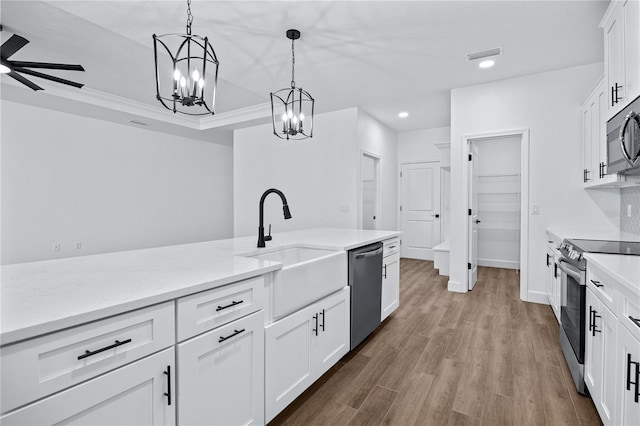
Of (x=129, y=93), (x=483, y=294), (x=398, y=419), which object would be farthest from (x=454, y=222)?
(x=129, y=93)

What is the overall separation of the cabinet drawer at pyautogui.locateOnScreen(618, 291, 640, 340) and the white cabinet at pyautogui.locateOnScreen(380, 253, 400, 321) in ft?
5.73

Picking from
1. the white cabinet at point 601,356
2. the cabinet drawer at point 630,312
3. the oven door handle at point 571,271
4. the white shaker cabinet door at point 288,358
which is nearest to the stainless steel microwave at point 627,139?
the oven door handle at point 571,271

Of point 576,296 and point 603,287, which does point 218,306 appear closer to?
point 603,287

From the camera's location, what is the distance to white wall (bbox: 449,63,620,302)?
3619 mm

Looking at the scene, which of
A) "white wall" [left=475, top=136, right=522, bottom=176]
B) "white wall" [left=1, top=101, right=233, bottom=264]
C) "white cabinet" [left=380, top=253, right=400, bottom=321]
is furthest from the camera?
"white wall" [left=475, top=136, right=522, bottom=176]

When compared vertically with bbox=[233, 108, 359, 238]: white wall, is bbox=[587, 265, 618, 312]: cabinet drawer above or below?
below

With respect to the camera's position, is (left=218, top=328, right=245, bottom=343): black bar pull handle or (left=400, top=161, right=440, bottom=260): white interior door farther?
(left=400, top=161, right=440, bottom=260): white interior door

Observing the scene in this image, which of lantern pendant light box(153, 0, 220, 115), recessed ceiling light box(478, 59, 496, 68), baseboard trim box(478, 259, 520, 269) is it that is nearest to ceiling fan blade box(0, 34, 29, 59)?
lantern pendant light box(153, 0, 220, 115)

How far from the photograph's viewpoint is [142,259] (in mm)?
1717

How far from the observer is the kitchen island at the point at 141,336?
2.77ft

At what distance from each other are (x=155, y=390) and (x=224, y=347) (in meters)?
0.30

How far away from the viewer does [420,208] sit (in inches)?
271

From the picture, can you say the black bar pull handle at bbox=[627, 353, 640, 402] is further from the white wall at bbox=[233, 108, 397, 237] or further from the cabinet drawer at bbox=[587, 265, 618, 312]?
the white wall at bbox=[233, 108, 397, 237]

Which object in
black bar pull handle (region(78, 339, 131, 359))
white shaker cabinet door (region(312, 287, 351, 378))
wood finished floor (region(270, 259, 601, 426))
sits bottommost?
wood finished floor (region(270, 259, 601, 426))
